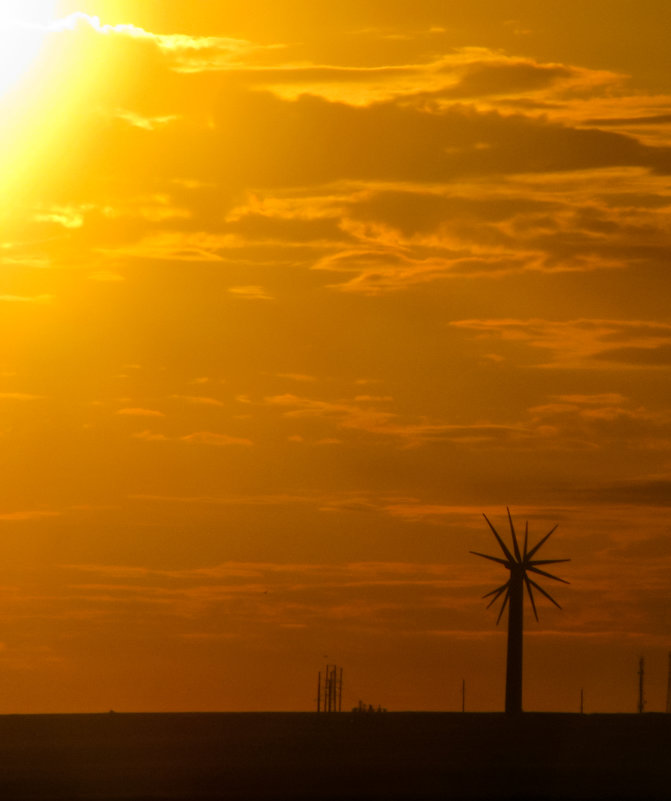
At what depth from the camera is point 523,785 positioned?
178000 mm

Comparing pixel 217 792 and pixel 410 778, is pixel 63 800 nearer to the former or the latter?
pixel 217 792

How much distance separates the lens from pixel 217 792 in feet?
552

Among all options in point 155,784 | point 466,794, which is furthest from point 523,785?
point 155,784

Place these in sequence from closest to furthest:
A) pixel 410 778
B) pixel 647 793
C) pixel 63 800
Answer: pixel 63 800 → pixel 647 793 → pixel 410 778

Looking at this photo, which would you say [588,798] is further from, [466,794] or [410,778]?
[410,778]

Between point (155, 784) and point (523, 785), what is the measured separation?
117 feet

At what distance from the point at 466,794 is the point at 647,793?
17.9m

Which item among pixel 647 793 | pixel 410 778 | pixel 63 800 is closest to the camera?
pixel 63 800

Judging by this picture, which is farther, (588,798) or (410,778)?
(410,778)

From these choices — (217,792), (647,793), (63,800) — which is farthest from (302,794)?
(647,793)

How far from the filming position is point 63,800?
15862cm

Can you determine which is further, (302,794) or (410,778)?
(410,778)

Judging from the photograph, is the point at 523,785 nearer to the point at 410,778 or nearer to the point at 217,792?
the point at 410,778

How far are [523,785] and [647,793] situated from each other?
40.7ft
